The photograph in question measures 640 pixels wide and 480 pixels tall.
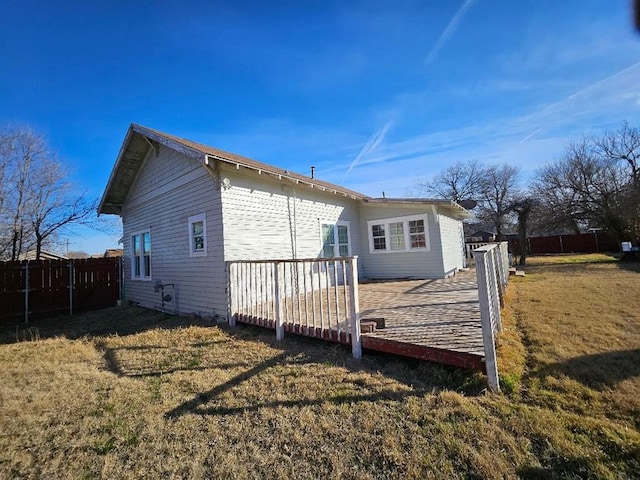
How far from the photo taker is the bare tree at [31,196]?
47.7 feet

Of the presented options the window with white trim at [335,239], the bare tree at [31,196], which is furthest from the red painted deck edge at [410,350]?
the bare tree at [31,196]

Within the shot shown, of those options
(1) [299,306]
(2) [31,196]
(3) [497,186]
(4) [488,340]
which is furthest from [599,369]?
(3) [497,186]

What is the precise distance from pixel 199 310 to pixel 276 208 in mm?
3373

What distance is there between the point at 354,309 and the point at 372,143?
2012cm

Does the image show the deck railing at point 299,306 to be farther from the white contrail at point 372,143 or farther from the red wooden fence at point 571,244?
the red wooden fence at point 571,244

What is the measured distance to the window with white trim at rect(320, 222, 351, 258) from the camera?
32.6 feet

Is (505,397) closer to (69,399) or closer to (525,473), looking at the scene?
(525,473)

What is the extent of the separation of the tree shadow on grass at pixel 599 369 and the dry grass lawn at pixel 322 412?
2 centimetres

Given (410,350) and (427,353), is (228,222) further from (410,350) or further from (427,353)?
(427,353)

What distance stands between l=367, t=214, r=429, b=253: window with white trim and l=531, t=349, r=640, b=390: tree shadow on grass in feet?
21.3

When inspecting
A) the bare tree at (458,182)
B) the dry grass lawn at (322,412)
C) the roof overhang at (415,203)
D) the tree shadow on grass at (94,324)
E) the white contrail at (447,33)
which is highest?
the bare tree at (458,182)

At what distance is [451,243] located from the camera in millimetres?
11867

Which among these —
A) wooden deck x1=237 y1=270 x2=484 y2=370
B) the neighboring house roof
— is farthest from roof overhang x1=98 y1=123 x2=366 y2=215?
wooden deck x1=237 y1=270 x2=484 y2=370

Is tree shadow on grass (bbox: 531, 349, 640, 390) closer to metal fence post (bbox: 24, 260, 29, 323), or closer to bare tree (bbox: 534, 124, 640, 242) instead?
metal fence post (bbox: 24, 260, 29, 323)
